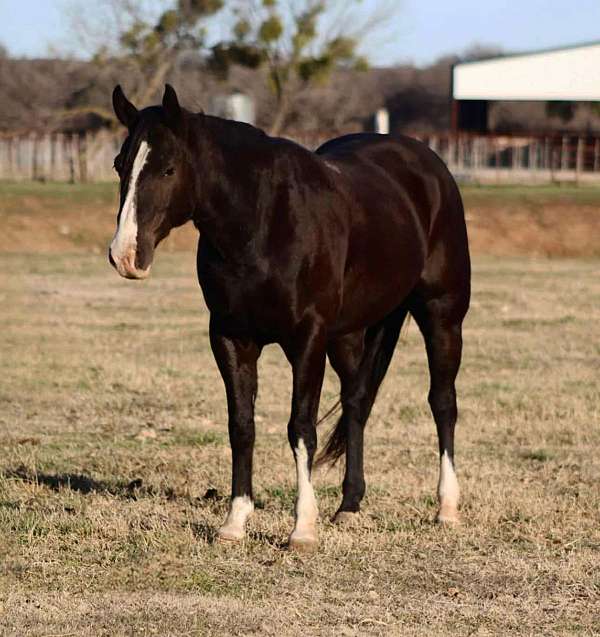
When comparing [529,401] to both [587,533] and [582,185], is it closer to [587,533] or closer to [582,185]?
[587,533]

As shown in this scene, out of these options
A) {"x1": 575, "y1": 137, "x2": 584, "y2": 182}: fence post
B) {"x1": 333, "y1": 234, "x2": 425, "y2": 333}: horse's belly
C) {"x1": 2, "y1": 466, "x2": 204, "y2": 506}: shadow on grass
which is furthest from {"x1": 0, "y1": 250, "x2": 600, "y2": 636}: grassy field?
{"x1": 575, "y1": 137, "x2": 584, "y2": 182}: fence post

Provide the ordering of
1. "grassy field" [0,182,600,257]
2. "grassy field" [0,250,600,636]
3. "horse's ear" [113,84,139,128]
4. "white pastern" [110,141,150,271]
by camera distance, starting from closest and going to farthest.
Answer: "grassy field" [0,250,600,636] → "white pastern" [110,141,150,271] → "horse's ear" [113,84,139,128] → "grassy field" [0,182,600,257]

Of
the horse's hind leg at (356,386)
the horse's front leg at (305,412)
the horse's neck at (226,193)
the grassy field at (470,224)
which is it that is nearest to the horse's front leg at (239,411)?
the horse's front leg at (305,412)

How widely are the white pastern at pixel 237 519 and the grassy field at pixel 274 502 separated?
0.31 feet

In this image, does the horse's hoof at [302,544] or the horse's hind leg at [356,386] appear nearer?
the horse's hoof at [302,544]

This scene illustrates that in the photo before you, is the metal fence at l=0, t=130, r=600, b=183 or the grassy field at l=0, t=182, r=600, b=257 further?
the metal fence at l=0, t=130, r=600, b=183

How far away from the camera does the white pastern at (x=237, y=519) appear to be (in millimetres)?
6305

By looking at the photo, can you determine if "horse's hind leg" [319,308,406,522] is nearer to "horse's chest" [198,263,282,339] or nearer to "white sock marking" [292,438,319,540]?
"white sock marking" [292,438,319,540]

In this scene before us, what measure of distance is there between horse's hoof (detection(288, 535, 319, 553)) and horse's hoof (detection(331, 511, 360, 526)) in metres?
0.58

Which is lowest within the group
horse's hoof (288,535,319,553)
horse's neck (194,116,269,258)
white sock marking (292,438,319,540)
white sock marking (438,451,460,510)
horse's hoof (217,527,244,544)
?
white sock marking (438,451,460,510)

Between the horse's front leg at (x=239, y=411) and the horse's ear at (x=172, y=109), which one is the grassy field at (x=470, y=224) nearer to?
the horse's front leg at (x=239, y=411)

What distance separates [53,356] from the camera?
13.1m

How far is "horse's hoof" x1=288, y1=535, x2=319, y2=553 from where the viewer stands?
614 centimetres

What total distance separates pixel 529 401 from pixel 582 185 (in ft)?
94.0
